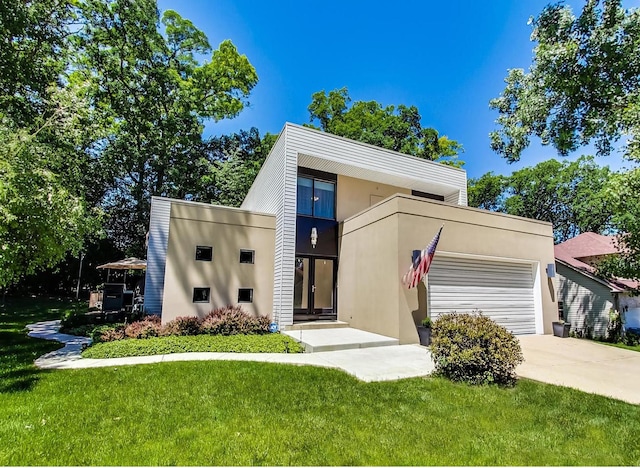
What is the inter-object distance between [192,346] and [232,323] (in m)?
1.72

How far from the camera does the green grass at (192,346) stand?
7465 mm

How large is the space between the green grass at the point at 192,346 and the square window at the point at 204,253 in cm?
296

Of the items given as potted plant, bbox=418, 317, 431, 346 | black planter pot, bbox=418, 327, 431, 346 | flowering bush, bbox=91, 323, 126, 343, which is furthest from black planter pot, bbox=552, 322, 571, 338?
flowering bush, bbox=91, 323, 126, 343

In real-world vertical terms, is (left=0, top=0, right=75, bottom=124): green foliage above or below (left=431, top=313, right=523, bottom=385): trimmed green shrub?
above

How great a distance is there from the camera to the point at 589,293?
17000 millimetres

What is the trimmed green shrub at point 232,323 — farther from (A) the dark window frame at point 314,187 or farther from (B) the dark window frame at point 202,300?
(A) the dark window frame at point 314,187

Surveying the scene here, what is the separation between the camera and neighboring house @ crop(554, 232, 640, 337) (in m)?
16.3

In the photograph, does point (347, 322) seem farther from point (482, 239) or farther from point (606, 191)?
point (606, 191)

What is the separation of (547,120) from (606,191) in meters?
3.47

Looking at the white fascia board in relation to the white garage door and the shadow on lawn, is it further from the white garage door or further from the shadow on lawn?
the shadow on lawn

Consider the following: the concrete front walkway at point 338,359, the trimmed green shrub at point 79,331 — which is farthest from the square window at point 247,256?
the trimmed green shrub at point 79,331

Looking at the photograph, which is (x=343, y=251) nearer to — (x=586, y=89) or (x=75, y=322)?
(x=75, y=322)

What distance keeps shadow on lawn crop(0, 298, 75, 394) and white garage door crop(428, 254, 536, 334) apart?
9.26 meters

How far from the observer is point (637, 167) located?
424 inches
